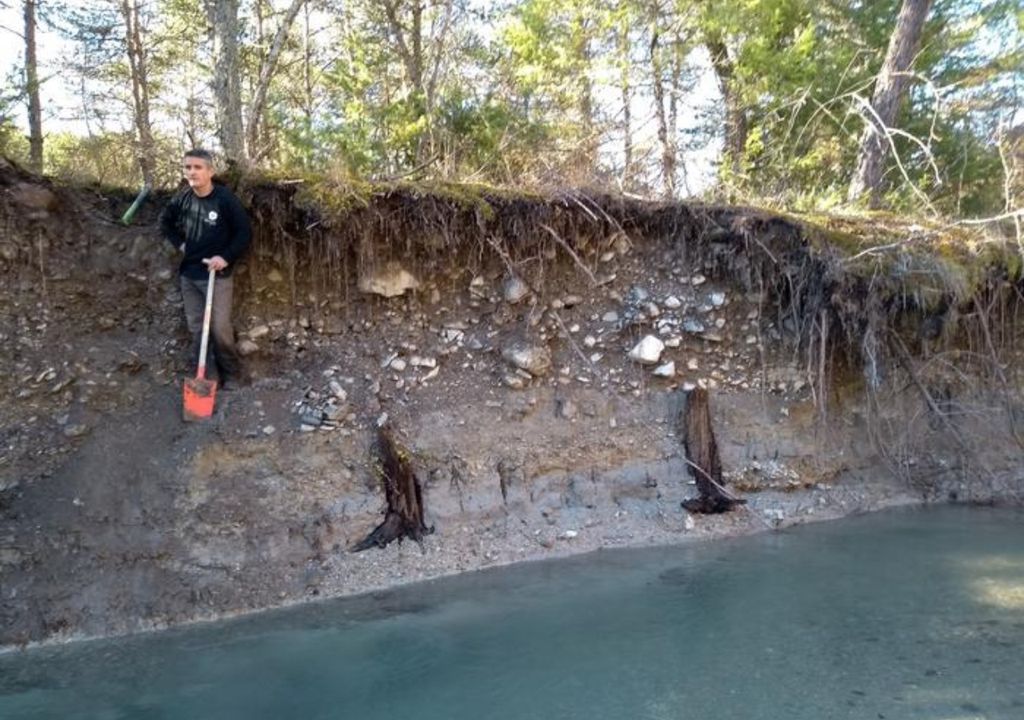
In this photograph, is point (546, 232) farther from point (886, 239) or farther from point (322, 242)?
point (886, 239)

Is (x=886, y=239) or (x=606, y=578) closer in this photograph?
(x=606, y=578)

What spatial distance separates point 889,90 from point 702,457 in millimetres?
4407

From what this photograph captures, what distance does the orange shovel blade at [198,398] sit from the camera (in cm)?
488

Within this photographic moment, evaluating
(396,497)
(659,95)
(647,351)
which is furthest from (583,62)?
(396,497)

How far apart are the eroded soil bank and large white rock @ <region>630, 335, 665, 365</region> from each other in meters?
0.02

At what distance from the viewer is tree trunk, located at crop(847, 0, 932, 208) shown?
24.9 feet

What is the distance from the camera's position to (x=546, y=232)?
585 cm

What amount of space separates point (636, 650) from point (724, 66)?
327 inches

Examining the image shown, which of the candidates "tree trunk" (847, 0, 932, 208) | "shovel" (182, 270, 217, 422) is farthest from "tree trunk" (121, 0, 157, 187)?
"tree trunk" (847, 0, 932, 208)

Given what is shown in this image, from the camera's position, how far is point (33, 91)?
7.03 metres

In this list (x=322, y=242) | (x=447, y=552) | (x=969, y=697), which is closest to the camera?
(x=969, y=697)

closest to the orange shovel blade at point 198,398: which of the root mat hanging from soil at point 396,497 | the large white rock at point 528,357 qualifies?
the root mat hanging from soil at point 396,497

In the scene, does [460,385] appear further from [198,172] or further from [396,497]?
[198,172]

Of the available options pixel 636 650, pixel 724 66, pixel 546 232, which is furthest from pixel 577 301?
pixel 724 66
